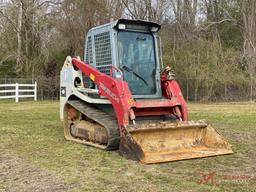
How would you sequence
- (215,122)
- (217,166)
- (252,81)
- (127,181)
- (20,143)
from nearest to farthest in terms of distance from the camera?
1. (127,181)
2. (217,166)
3. (20,143)
4. (215,122)
5. (252,81)

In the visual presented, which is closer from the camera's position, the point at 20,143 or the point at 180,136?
the point at 180,136

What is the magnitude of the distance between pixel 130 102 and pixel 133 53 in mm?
1348

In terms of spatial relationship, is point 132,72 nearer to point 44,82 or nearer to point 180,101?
point 180,101

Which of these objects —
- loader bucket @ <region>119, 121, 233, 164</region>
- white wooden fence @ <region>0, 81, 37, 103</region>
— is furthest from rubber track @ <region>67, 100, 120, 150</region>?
white wooden fence @ <region>0, 81, 37, 103</region>

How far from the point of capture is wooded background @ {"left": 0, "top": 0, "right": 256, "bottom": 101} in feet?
83.4

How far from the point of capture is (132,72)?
803 centimetres

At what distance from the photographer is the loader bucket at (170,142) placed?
21.5ft

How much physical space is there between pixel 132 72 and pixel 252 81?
18497mm

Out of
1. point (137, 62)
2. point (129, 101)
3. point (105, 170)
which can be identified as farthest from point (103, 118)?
point (105, 170)

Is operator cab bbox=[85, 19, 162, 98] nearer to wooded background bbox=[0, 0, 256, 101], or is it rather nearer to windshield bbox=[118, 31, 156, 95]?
windshield bbox=[118, 31, 156, 95]

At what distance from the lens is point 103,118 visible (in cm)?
783

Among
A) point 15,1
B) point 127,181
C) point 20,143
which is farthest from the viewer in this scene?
point 15,1

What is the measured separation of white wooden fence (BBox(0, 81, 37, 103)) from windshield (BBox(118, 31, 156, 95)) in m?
16.7

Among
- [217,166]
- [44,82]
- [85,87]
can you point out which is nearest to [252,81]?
[44,82]
